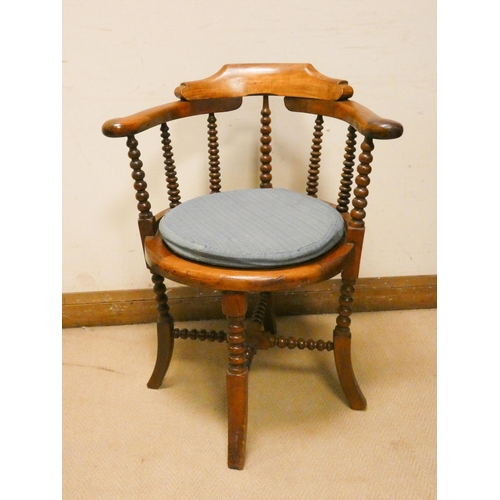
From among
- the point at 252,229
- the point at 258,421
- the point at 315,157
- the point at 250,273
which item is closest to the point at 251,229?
the point at 252,229

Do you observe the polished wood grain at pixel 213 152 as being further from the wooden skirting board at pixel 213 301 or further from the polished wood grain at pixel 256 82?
the wooden skirting board at pixel 213 301

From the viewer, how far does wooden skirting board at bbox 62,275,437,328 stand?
186 centimetres

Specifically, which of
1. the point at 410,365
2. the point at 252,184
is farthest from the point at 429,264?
the point at 252,184

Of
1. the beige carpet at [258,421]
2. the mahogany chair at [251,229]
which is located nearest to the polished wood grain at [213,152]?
the mahogany chair at [251,229]

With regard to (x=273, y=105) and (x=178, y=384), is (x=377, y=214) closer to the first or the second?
(x=273, y=105)

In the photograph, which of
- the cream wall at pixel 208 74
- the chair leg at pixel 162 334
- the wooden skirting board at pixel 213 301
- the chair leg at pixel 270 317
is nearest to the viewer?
the chair leg at pixel 162 334

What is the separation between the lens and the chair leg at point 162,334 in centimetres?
142

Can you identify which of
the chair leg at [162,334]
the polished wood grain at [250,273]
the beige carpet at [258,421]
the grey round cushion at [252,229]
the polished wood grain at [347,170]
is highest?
the polished wood grain at [347,170]

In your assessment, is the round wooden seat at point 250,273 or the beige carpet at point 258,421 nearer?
the round wooden seat at point 250,273

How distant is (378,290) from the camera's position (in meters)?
1.93

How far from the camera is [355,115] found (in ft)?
3.79

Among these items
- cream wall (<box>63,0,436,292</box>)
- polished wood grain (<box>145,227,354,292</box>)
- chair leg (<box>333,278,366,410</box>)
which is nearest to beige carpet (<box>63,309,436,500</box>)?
chair leg (<box>333,278,366,410</box>)

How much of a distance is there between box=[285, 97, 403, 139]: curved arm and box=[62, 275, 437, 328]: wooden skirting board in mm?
748

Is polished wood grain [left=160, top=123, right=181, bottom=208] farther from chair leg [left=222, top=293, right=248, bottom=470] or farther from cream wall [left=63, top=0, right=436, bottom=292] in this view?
chair leg [left=222, top=293, right=248, bottom=470]
